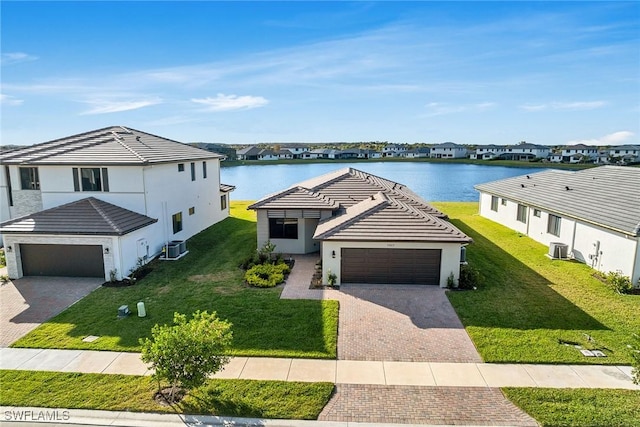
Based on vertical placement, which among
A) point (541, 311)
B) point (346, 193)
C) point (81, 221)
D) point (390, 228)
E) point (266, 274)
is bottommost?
point (541, 311)

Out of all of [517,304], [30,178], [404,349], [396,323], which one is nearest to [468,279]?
[517,304]

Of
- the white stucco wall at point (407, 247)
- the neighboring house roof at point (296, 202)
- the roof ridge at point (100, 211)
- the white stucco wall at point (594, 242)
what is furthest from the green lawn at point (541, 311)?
the roof ridge at point (100, 211)

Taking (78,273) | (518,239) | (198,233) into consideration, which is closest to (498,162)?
(518,239)

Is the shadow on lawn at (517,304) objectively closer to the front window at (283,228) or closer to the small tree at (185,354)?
the small tree at (185,354)

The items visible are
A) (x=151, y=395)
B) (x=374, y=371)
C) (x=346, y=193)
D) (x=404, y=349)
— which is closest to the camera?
(x=151, y=395)

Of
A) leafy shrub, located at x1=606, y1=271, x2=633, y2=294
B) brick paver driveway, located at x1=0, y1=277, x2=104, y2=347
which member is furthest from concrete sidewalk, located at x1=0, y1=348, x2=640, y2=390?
leafy shrub, located at x1=606, y1=271, x2=633, y2=294

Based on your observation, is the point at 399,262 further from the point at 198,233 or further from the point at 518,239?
the point at 198,233

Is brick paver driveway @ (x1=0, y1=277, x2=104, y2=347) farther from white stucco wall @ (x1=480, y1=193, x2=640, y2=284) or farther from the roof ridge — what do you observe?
white stucco wall @ (x1=480, y1=193, x2=640, y2=284)

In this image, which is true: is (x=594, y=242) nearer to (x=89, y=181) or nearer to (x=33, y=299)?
(x=33, y=299)
